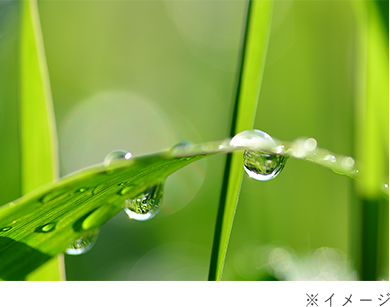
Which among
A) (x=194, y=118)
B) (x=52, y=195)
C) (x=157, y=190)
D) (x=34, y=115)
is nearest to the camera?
(x=52, y=195)

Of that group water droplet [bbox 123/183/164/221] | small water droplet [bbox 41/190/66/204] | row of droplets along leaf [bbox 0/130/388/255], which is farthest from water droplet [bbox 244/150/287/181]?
small water droplet [bbox 41/190/66/204]

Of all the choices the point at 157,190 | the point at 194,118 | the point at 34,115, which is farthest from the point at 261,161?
the point at 194,118

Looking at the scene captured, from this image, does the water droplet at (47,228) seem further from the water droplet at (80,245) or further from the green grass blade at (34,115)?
the green grass blade at (34,115)

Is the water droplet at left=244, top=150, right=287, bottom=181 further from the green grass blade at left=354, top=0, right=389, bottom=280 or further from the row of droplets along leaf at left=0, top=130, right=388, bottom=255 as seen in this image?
the green grass blade at left=354, top=0, right=389, bottom=280

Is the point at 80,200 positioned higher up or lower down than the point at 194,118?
lower down

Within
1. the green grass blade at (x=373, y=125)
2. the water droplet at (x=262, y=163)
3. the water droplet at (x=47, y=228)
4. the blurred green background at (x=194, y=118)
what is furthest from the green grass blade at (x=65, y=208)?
the blurred green background at (x=194, y=118)

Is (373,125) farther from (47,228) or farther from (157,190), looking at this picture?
(47,228)
